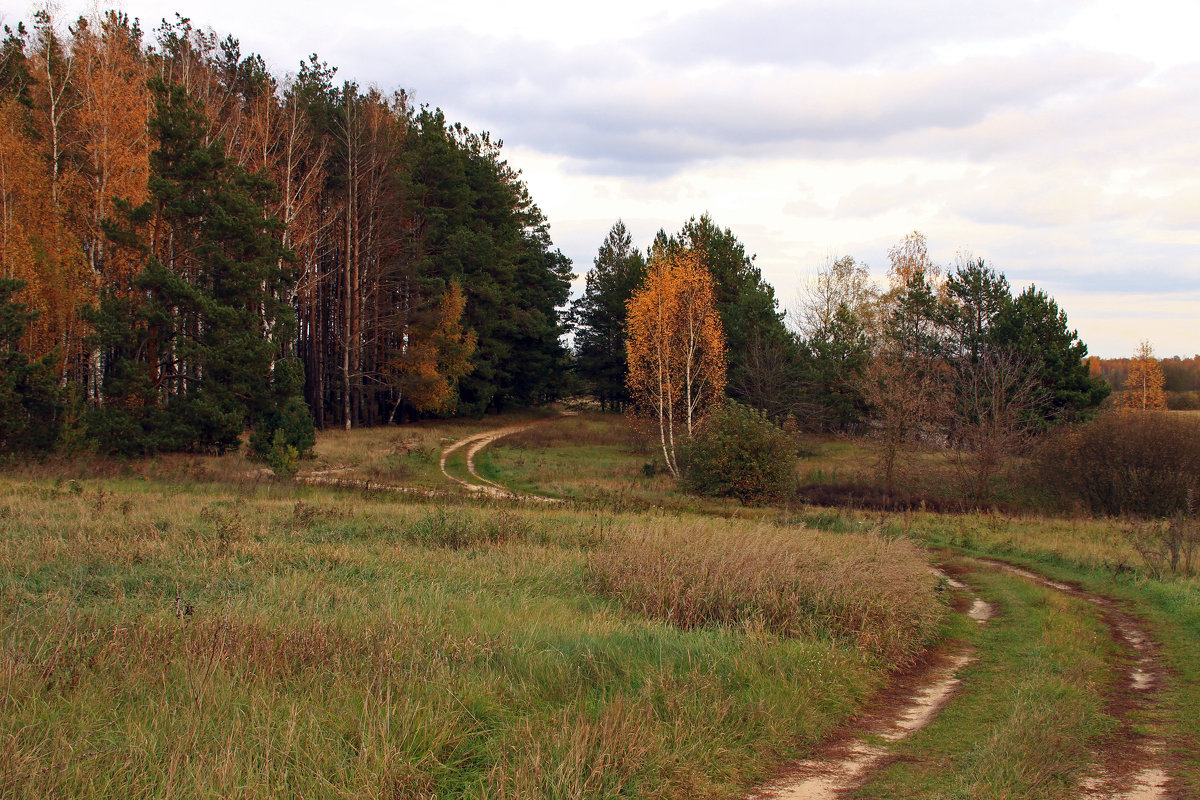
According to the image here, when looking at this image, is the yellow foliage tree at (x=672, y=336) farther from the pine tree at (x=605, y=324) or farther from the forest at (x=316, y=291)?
the pine tree at (x=605, y=324)

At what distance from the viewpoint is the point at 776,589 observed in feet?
29.6

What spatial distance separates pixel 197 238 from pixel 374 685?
2788 centimetres

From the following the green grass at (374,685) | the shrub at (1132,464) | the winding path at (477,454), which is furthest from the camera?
the shrub at (1132,464)

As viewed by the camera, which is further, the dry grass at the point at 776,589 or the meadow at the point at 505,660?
the dry grass at the point at 776,589

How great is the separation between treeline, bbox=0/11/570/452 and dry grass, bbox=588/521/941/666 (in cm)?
2101

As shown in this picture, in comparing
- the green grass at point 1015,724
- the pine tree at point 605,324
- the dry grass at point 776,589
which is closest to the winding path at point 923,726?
the green grass at point 1015,724

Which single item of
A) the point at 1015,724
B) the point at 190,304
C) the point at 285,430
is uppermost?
the point at 190,304

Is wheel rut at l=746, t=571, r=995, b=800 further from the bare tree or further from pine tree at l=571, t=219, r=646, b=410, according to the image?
pine tree at l=571, t=219, r=646, b=410

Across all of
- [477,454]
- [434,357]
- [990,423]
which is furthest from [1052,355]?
[434,357]

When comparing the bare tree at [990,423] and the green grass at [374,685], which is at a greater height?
the bare tree at [990,423]

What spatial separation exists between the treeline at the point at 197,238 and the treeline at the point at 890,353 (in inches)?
672

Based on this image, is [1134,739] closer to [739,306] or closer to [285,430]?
[285,430]

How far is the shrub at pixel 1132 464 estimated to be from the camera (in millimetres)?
27297

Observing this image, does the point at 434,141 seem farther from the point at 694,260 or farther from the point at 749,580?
the point at 749,580
